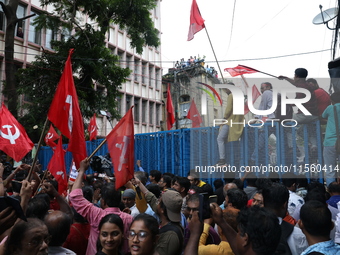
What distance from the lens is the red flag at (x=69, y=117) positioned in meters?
4.77

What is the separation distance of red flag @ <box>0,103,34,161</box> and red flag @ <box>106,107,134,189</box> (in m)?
2.92

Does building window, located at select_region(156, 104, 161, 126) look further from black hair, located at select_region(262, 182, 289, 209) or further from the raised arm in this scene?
black hair, located at select_region(262, 182, 289, 209)

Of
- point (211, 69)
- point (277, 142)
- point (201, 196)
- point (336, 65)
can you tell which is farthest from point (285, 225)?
point (211, 69)

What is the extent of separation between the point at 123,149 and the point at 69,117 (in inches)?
34.9

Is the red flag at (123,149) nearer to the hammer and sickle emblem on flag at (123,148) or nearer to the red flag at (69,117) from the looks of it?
the hammer and sickle emblem on flag at (123,148)

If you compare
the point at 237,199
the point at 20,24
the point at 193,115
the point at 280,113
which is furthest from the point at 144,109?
the point at 237,199

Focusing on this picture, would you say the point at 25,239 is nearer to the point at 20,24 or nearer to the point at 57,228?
the point at 57,228

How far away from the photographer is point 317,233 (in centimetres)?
258

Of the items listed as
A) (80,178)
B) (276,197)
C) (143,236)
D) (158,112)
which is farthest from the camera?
(158,112)

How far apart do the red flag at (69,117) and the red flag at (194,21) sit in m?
6.14

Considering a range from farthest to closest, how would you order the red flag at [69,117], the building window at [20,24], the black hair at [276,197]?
the building window at [20,24]
the red flag at [69,117]
the black hair at [276,197]

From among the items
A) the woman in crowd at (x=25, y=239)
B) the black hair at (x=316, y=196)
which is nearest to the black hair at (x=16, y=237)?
the woman in crowd at (x=25, y=239)

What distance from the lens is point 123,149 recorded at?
4.77 m

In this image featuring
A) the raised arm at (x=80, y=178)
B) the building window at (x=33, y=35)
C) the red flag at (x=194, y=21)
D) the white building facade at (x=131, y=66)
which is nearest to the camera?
the raised arm at (x=80, y=178)
